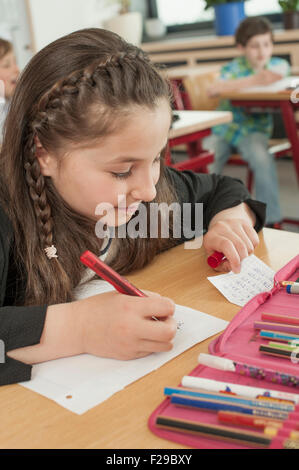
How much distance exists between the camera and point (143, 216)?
3.60 feet

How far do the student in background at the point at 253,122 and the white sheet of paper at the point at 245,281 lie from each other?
201 cm

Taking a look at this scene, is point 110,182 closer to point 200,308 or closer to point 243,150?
point 200,308

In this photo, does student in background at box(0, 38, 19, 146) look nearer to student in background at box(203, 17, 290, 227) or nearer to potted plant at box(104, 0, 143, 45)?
student in background at box(203, 17, 290, 227)

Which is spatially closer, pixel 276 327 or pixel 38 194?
pixel 276 327

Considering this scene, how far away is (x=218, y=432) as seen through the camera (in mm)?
534

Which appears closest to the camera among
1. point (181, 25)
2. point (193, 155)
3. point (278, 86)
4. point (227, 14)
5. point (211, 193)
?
point (211, 193)

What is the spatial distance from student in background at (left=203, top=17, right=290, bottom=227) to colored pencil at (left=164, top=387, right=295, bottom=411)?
94.9 inches

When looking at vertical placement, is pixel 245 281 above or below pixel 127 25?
Result: below

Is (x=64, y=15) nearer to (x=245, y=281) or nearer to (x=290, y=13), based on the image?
(x=290, y=13)

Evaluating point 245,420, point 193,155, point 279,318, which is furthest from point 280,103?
point 245,420

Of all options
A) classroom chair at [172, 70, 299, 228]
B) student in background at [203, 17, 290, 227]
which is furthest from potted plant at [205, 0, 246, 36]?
classroom chair at [172, 70, 299, 228]

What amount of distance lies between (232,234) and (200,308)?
7.4 inches

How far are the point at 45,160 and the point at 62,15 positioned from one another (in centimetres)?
450

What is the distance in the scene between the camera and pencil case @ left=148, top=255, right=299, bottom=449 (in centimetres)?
55
